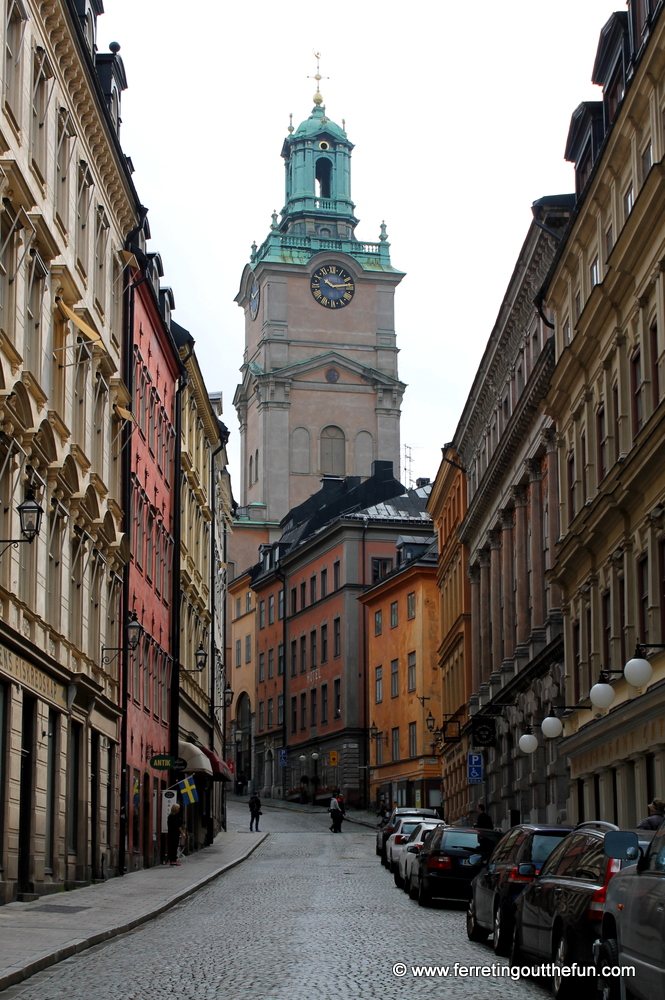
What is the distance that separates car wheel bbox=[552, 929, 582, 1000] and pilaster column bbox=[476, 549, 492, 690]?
42147 mm

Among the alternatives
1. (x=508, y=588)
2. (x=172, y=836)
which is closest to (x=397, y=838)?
(x=172, y=836)

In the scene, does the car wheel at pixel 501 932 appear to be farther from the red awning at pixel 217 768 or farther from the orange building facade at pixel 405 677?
the orange building facade at pixel 405 677

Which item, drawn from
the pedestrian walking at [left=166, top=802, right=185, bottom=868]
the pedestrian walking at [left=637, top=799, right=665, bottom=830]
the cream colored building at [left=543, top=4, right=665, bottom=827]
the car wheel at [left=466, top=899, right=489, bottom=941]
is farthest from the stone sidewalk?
the cream colored building at [left=543, top=4, right=665, bottom=827]

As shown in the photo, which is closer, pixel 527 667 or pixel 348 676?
pixel 527 667

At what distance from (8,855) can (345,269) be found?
329 ft

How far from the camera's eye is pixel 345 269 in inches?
4764

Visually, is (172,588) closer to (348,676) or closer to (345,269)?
(348,676)

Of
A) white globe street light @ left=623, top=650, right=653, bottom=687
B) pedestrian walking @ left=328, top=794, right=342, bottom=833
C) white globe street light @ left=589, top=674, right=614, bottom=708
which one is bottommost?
pedestrian walking @ left=328, top=794, right=342, bottom=833

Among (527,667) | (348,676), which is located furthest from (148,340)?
(348,676)

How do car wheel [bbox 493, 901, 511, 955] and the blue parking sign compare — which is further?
the blue parking sign

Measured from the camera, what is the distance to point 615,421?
31250 mm

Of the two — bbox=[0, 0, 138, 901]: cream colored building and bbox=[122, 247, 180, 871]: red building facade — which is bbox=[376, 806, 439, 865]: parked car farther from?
bbox=[0, 0, 138, 901]: cream colored building

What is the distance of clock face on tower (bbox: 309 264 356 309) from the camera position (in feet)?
391

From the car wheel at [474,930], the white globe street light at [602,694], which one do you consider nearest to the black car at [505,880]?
the car wheel at [474,930]
